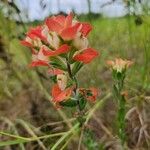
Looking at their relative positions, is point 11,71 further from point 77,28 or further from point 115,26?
point 77,28

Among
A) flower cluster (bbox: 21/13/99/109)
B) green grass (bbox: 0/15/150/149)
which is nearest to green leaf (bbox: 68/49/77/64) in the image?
flower cluster (bbox: 21/13/99/109)

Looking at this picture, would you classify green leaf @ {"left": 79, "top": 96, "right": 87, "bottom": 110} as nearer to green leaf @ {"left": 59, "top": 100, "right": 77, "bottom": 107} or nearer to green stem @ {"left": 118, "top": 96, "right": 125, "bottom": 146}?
green leaf @ {"left": 59, "top": 100, "right": 77, "bottom": 107}

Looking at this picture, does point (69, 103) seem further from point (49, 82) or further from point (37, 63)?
point (49, 82)

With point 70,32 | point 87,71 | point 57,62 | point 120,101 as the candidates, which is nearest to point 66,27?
point 70,32

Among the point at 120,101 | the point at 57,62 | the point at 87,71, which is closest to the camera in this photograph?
the point at 57,62

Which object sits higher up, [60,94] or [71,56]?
[71,56]

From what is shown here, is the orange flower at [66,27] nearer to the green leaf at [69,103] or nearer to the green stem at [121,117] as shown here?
the green leaf at [69,103]

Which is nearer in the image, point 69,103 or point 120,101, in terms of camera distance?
point 69,103

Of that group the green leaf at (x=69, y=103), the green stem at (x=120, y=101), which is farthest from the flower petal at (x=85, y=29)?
the green stem at (x=120, y=101)
